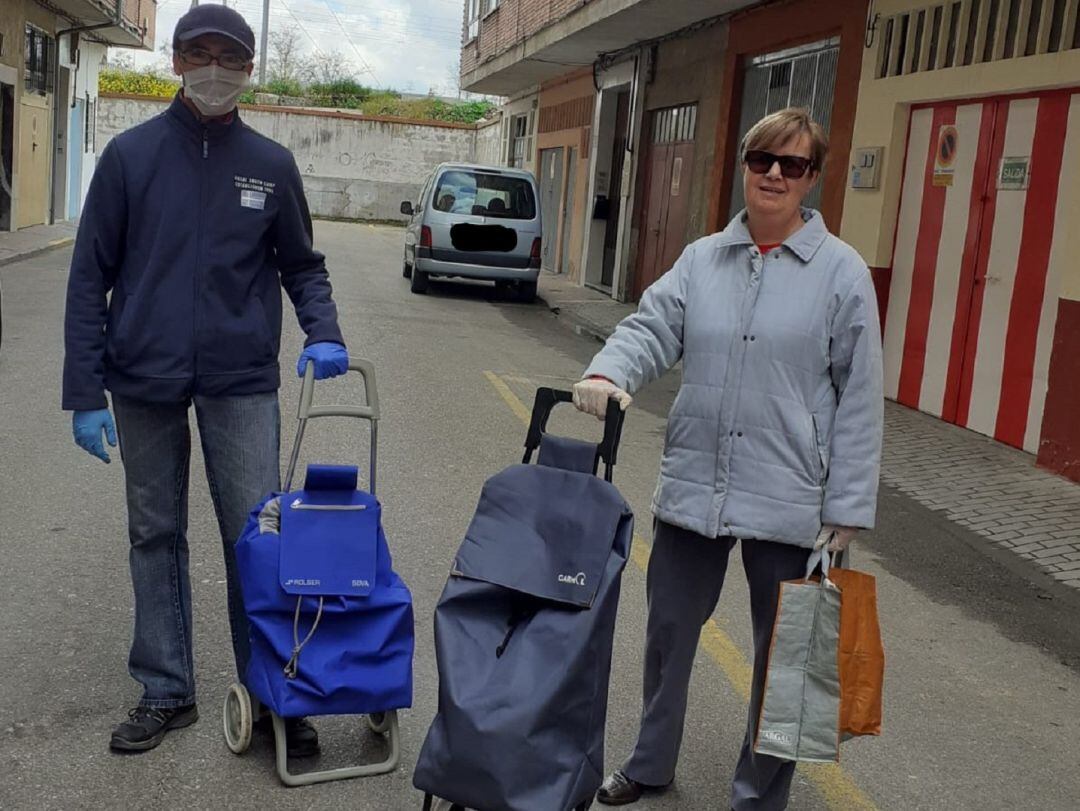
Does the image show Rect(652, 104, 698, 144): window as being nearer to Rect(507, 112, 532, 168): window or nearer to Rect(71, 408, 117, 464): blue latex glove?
Rect(507, 112, 532, 168): window

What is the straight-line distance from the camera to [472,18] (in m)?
31.7

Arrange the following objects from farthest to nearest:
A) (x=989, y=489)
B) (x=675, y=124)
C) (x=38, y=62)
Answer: (x=38, y=62), (x=675, y=124), (x=989, y=489)

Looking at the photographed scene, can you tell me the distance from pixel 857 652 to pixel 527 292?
16057 millimetres

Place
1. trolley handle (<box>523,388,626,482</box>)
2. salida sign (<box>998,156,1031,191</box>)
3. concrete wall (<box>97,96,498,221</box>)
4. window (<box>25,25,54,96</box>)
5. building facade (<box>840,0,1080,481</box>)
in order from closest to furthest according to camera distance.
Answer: trolley handle (<box>523,388,626,482</box>)
building facade (<box>840,0,1080,481</box>)
salida sign (<box>998,156,1031,191</box>)
window (<box>25,25,54,96</box>)
concrete wall (<box>97,96,498,221</box>)

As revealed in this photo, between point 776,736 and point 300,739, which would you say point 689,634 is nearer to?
point 776,736

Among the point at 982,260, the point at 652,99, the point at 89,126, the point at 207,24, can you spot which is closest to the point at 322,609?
the point at 207,24

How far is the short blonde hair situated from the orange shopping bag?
3.43 feet

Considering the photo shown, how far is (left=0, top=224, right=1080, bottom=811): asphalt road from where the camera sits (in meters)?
3.45

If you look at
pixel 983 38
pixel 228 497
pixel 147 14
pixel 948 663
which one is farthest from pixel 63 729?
pixel 147 14

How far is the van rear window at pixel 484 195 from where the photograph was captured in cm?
1816

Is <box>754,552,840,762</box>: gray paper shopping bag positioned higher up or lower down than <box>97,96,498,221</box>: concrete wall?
lower down

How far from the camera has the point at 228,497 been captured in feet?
11.8

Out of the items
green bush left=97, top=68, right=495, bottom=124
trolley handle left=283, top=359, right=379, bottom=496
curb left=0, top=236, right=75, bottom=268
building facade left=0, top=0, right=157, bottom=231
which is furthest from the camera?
green bush left=97, top=68, right=495, bottom=124

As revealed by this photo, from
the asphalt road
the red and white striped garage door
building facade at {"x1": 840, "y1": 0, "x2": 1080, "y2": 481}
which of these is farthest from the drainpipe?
the red and white striped garage door
